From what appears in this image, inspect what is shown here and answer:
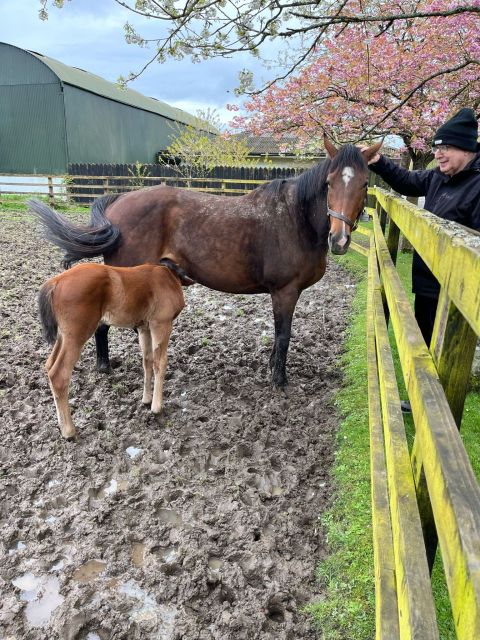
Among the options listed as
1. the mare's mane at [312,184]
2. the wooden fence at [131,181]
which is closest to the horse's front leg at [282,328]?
the mare's mane at [312,184]

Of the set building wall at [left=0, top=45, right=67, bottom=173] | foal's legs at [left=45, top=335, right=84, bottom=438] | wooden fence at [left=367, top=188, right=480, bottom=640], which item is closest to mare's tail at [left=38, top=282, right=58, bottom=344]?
foal's legs at [left=45, top=335, right=84, bottom=438]

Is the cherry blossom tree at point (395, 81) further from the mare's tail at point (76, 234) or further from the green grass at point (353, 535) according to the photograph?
the green grass at point (353, 535)

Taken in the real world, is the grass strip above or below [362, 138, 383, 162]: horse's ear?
below

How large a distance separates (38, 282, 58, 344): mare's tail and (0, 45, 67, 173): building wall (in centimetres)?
2033

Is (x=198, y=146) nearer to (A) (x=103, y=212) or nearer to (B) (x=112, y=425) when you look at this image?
(A) (x=103, y=212)

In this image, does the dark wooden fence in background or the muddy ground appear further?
the dark wooden fence in background

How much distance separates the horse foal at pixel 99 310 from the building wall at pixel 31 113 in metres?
20.2

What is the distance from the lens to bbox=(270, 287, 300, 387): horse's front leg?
13.5 feet

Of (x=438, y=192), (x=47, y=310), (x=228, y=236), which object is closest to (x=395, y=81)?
(x=228, y=236)

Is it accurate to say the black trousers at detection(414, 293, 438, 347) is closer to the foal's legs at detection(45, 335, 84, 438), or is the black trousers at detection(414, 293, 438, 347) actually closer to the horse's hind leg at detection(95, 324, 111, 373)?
the foal's legs at detection(45, 335, 84, 438)

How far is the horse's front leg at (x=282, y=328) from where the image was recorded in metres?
4.12

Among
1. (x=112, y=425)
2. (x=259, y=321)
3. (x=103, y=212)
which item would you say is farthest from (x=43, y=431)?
(x=259, y=321)

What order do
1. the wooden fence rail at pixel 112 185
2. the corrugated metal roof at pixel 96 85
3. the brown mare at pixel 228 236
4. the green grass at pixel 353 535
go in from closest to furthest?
the green grass at pixel 353 535
the brown mare at pixel 228 236
the wooden fence rail at pixel 112 185
the corrugated metal roof at pixel 96 85

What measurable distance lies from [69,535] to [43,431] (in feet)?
3.74
